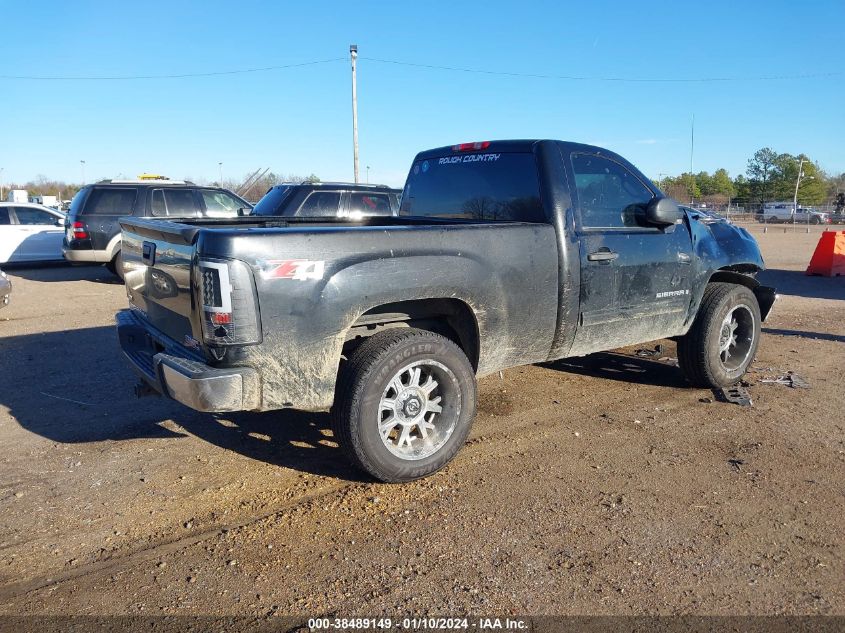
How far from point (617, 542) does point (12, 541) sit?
297 cm

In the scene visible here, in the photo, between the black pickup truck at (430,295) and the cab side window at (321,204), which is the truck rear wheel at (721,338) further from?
the cab side window at (321,204)

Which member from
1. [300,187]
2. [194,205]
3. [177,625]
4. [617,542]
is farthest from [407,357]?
[194,205]

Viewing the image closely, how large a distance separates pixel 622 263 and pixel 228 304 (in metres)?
2.81

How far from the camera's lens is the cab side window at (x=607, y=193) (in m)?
4.66

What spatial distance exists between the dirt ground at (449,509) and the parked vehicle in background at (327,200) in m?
5.37

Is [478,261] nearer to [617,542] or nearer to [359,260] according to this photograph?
[359,260]

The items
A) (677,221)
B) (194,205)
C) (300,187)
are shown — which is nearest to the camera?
(677,221)

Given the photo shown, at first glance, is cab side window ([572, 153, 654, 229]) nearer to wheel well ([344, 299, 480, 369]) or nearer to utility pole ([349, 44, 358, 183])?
wheel well ([344, 299, 480, 369])

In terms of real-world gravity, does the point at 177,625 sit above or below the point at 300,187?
below

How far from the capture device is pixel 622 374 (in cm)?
625

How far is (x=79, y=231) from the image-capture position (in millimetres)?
12352

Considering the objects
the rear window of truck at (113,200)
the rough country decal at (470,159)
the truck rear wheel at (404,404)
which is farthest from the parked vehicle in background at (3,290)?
the truck rear wheel at (404,404)

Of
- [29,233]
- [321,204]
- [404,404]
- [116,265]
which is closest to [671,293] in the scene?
[404,404]

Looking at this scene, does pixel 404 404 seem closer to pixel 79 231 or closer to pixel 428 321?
pixel 428 321
